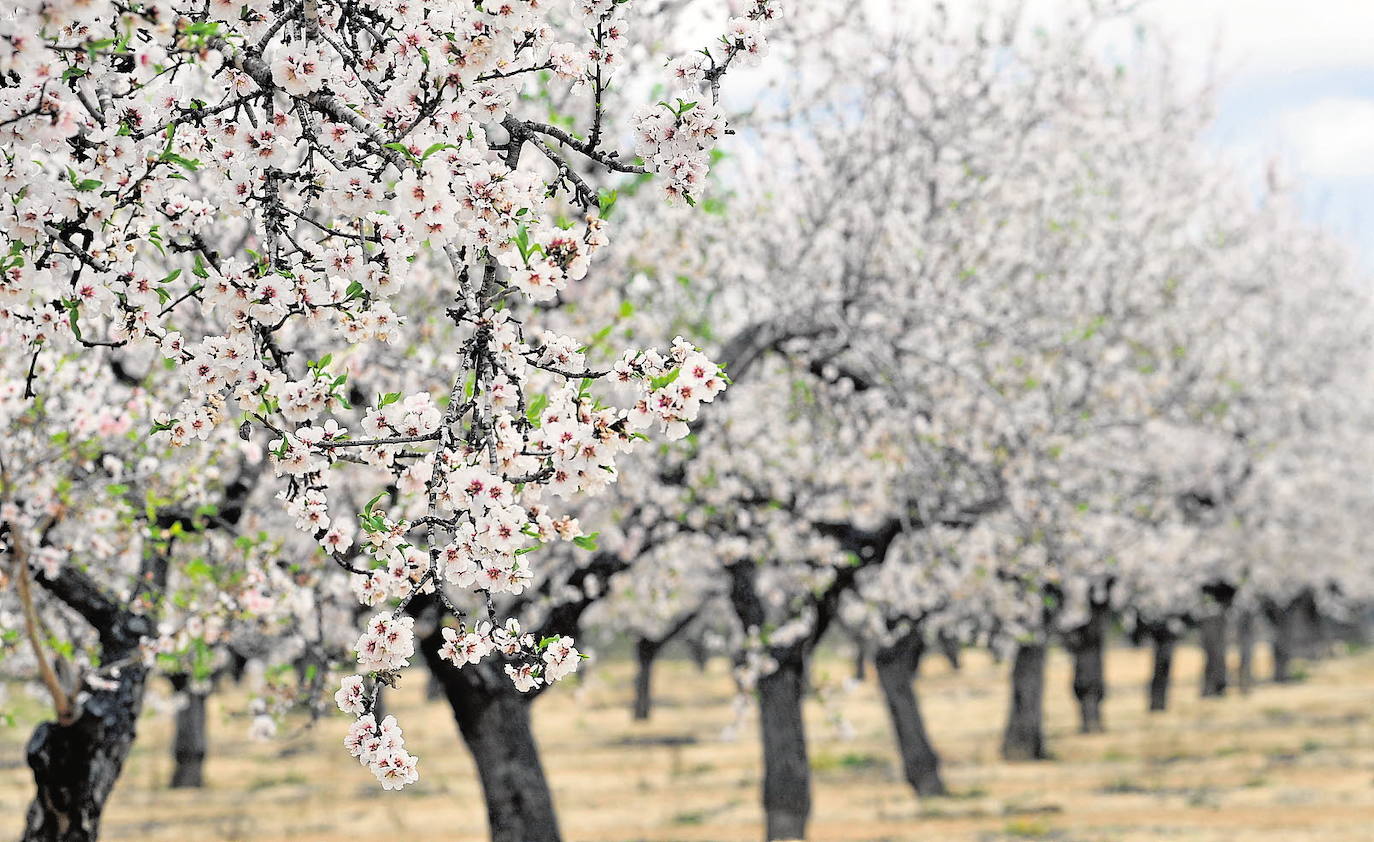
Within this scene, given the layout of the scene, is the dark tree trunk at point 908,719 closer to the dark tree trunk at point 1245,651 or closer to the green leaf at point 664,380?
the green leaf at point 664,380

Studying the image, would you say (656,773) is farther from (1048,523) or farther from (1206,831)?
(1048,523)

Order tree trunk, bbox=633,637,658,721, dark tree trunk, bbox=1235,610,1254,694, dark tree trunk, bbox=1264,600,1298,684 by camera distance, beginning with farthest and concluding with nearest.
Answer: dark tree trunk, bbox=1264,600,1298,684 → dark tree trunk, bbox=1235,610,1254,694 → tree trunk, bbox=633,637,658,721

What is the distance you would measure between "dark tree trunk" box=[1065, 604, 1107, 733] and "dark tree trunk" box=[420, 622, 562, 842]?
24379 mm

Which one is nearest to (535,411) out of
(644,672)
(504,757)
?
(504,757)

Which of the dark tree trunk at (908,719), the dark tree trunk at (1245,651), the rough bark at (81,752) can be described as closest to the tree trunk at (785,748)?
the dark tree trunk at (908,719)

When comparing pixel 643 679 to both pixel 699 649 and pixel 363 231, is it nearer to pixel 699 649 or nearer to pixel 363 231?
pixel 699 649

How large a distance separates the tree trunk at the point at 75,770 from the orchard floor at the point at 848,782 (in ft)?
9.30

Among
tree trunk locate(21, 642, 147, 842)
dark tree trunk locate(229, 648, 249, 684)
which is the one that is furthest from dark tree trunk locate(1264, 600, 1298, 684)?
tree trunk locate(21, 642, 147, 842)

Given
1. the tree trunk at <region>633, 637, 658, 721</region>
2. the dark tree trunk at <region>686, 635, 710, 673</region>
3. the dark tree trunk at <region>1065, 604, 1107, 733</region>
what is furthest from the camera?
the dark tree trunk at <region>686, 635, 710, 673</region>

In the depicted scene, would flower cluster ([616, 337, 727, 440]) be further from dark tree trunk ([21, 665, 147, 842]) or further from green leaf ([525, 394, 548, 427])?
dark tree trunk ([21, 665, 147, 842])

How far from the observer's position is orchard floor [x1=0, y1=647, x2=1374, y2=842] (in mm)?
21328

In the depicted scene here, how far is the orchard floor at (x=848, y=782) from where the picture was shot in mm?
21328

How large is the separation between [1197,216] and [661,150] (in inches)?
959

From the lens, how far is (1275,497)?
1355 inches
